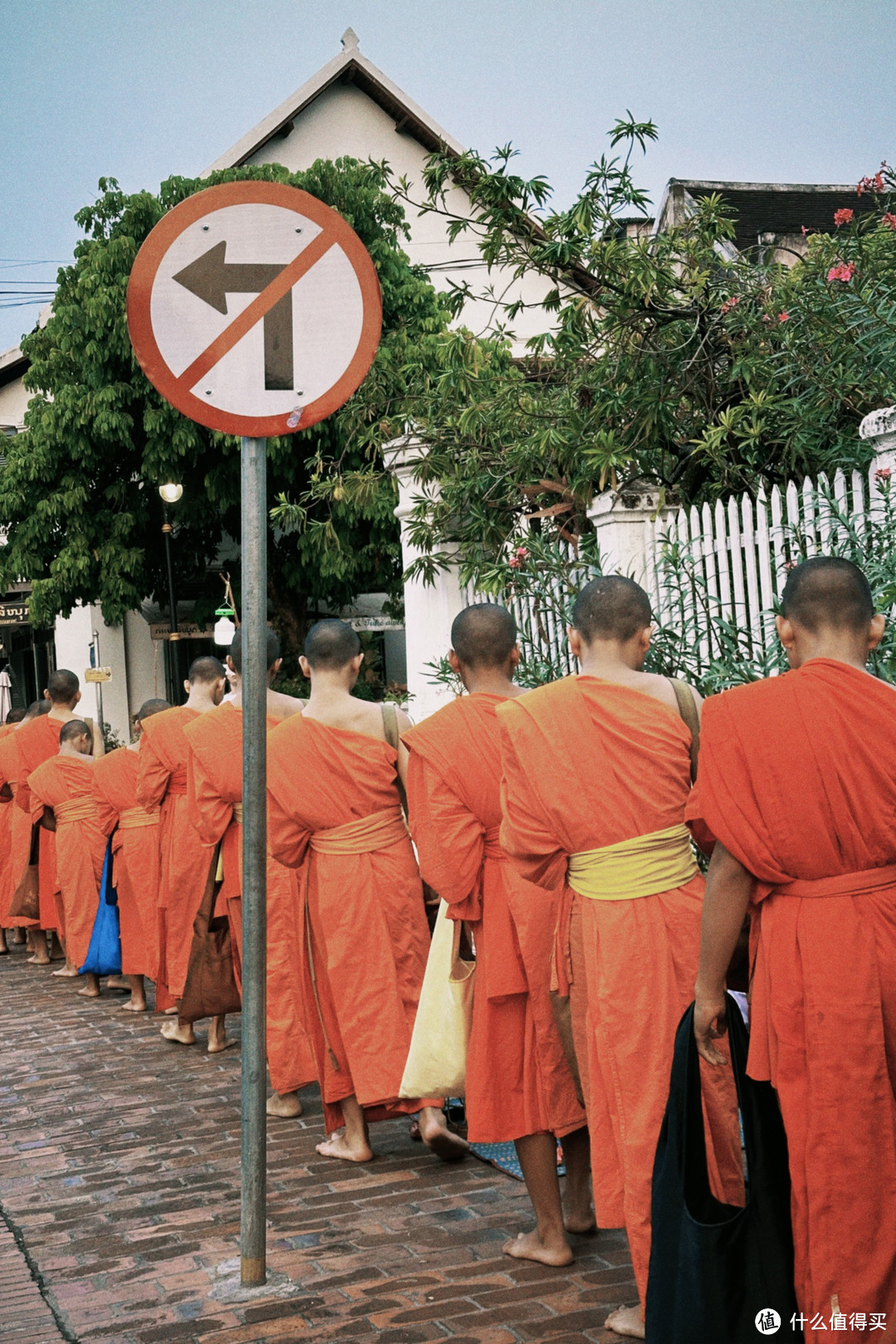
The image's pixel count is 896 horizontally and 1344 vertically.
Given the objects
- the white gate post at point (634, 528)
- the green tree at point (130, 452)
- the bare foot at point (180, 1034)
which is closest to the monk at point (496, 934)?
the white gate post at point (634, 528)

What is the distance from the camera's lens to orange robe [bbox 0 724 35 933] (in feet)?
38.7

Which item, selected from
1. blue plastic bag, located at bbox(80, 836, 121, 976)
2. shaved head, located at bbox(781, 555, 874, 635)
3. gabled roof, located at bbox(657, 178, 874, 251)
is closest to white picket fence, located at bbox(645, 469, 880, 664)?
shaved head, located at bbox(781, 555, 874, 635)

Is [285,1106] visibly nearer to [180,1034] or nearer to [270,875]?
[270,875]

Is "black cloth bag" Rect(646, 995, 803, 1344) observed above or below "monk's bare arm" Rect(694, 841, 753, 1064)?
below

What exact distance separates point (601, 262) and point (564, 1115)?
4.93 metres

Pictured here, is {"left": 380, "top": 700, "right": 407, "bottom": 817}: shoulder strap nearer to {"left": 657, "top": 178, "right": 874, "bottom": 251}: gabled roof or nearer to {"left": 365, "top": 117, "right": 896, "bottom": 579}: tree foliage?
{"left": 365, "top": 117, "right": 896, "bottom": 579}: tree foliage

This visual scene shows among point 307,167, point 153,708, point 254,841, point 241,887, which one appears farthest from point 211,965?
point 307,167

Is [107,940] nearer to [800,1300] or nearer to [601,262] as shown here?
[601,262]

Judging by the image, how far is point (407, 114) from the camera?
26109 mm

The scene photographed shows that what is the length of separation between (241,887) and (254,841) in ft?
8.52

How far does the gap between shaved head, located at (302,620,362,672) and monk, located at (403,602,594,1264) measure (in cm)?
83

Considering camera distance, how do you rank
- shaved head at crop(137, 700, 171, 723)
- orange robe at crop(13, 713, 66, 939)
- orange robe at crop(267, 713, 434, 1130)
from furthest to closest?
orange robe at crop(13, 713, 66, 939)
shaved head at crop(137, 700, 171, 723)
orange robe at crop(267, 713, 434, 1130)

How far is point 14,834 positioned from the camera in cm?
1222

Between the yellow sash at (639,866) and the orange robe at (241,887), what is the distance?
2.36 metres
